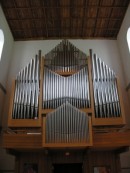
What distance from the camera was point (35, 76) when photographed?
934 cm

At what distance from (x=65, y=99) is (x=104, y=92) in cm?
169

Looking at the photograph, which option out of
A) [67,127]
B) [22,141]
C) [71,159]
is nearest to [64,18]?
[67,127]

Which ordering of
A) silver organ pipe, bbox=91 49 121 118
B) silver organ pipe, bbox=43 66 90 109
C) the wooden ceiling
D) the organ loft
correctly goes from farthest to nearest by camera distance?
the wooden ceiling
silver organ pipe, bbox=43 66 90 109
silver organ pipe, bbox=91 49 121 118
the organ loft

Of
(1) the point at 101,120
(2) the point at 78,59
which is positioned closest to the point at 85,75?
(2) the point at 78,59

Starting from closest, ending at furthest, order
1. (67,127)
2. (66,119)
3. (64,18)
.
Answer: (67,127), (66,119), (64,18)

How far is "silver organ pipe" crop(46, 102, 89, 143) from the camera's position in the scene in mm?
6836

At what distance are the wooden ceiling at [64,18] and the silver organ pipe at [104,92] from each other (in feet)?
7.78

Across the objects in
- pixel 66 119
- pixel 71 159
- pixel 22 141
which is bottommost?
pixel 71 159

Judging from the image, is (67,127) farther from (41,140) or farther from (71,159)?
(71,159)

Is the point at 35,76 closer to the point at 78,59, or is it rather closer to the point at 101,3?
the point at 78,59

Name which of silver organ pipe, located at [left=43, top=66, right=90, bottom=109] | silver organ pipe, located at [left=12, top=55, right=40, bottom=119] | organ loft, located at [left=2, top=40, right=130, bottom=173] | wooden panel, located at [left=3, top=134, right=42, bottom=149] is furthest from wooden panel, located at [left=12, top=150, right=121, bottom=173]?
silver organ pipe, located at [left=43, top=66, right=90, bottom=109]

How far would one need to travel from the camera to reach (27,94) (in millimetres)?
8656

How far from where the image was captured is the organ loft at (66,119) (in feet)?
23.0

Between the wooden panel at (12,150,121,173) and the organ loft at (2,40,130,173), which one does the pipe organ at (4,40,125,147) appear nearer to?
the organ loft at (2,40,130,173)
